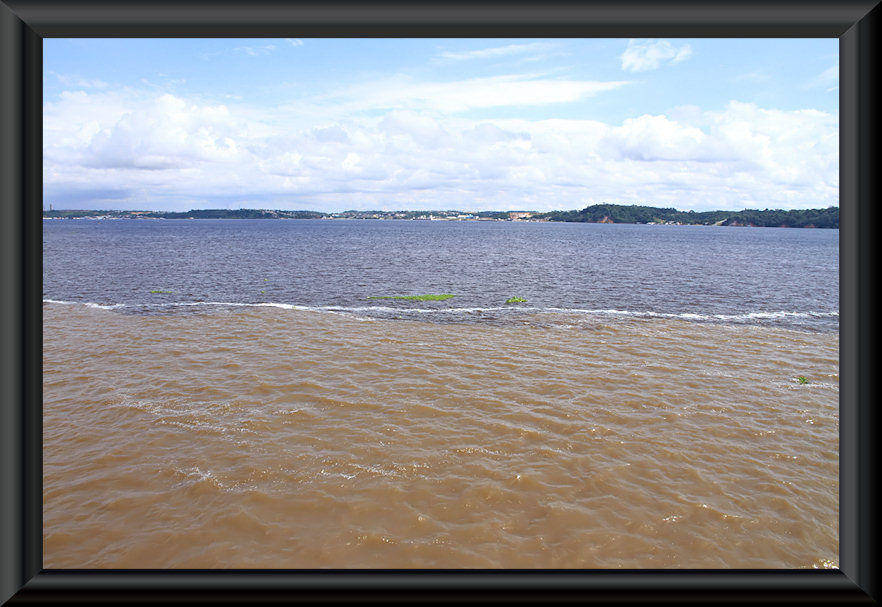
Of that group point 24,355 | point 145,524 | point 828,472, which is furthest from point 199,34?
point 828,472

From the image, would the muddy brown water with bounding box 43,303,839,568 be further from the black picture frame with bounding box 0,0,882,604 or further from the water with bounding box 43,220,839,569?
the black picture frame with bounding box 0,0,882,604

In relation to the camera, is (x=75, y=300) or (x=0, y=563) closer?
(x=0, y=563)

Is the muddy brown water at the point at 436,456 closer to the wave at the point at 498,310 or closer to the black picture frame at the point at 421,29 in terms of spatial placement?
the black picture frame at the point at 421,29

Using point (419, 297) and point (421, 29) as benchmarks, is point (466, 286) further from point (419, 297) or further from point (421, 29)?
point (421, 29)
